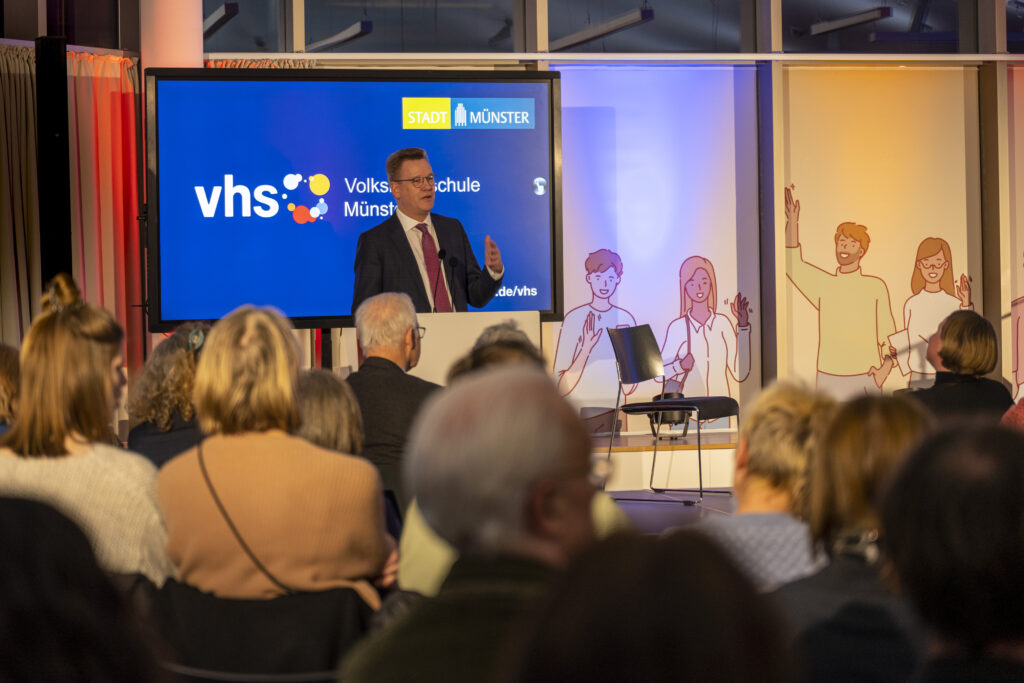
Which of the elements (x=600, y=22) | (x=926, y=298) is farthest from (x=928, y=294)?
(x=600, y=22)

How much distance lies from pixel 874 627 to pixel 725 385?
21.7 ft

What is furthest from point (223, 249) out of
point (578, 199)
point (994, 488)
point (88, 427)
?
point (994, 488)

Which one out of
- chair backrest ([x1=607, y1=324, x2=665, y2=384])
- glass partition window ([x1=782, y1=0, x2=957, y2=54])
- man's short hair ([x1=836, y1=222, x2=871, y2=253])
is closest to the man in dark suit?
chair backrest ([x1=607, y1=324, x2=665, y2=384])

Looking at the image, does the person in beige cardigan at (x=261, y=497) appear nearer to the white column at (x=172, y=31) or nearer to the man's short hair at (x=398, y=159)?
the man's short hair at (x=398, y=159)

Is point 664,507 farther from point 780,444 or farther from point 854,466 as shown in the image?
point 854,466

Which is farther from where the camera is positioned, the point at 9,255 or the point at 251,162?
the point at 9,255

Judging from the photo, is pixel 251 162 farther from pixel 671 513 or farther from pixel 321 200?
pixel 671 513

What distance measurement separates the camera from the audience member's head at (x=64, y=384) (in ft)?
7.18

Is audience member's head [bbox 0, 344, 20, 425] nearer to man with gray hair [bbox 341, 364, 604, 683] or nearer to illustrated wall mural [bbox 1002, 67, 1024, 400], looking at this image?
man with gray hair [bbox 341, 364, 604, 683]

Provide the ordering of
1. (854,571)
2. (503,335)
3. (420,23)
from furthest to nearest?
(420,23), (503,335), (854,571)

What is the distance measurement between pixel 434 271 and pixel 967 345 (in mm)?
3052

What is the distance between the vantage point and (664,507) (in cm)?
671

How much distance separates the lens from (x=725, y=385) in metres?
8.10

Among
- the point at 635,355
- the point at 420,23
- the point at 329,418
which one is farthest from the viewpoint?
the point at 420,23
